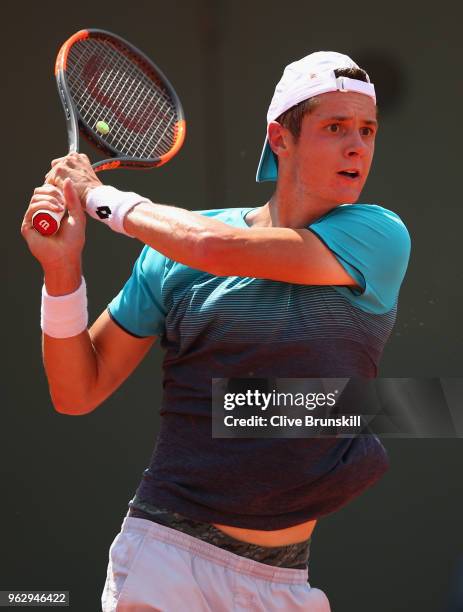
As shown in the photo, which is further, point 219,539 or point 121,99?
point 121,99

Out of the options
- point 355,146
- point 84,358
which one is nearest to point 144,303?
point 84,358

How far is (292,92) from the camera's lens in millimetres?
2740

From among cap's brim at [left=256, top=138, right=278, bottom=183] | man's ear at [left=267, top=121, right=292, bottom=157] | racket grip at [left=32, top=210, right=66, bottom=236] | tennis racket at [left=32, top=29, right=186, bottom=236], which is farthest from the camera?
tennis racket at [left=32, top=29, right=186, bottom=236]

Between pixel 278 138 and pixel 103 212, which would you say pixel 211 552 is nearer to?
pixel 103 212

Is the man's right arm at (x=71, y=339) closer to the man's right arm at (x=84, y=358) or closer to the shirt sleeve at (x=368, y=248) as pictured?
the man's right arm at (x=84, y=358)

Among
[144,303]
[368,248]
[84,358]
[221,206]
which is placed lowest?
[221,206]

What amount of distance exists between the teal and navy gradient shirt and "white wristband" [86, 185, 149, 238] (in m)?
0.20

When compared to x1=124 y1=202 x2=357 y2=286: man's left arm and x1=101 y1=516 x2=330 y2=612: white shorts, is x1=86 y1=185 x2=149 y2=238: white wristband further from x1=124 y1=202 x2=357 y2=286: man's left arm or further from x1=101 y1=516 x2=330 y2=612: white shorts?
x1=101 y1=516 x2=330 y2=612: white shorts

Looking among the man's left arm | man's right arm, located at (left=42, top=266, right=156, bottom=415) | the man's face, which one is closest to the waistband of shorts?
man's right arm, located at (left=42, top=266, right=156, bottom=415)

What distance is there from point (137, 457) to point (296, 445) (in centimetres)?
205

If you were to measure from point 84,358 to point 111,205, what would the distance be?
0.39 metres

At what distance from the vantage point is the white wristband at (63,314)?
2684 mm

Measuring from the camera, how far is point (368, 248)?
2580 mm

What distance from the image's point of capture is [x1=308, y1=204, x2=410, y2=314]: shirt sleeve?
255 centimetres
